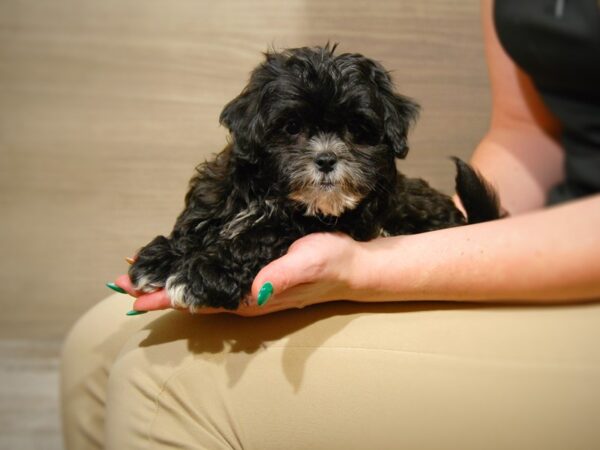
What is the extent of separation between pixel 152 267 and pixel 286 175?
0.34 meters

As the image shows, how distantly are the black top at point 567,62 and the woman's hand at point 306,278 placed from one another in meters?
0.53

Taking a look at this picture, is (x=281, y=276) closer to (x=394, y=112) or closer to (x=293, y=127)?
(x=293, y=127)

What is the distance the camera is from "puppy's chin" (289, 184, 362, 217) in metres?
1.12

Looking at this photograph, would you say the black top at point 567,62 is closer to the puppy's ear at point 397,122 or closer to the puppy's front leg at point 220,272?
the puppy's ear at point 397,122

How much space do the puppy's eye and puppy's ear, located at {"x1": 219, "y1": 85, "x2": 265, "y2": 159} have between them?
5cm

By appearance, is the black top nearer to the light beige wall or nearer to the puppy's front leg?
the puppy's front leg

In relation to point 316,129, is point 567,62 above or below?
above

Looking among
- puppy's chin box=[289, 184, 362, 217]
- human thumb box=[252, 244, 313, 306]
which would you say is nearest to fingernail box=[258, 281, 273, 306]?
human thumb box=[252, 244, 313, 306]

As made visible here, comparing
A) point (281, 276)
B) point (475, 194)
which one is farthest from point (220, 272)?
point (475, 194)

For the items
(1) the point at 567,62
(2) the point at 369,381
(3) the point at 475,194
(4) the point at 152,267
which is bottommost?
(2) the point at 369,381

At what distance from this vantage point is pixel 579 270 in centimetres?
105

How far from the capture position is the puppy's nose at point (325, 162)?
1.11 meters

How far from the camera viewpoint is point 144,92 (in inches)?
91.1

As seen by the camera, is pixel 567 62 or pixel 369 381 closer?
pixel 369 381
